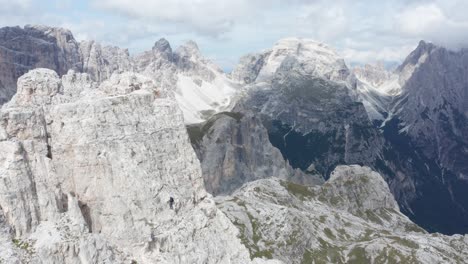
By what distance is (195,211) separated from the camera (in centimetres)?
9419

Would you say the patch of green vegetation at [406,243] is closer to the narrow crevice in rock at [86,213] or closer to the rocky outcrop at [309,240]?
the rocky outcrop at [309,240]

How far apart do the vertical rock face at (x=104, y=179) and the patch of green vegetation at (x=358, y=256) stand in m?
86.3

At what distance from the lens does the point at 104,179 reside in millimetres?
82625

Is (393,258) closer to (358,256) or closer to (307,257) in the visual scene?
(358,256)

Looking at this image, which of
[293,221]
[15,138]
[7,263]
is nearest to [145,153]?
[15,138]

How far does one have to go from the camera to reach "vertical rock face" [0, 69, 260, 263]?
237 feet

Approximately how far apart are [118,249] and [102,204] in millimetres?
7991

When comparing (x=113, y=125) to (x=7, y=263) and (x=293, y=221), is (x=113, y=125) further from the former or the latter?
(x=293, y=221)

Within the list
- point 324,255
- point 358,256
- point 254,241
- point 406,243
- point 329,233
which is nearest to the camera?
point 254,241

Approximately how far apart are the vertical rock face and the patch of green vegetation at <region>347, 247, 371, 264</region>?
86.3 metres

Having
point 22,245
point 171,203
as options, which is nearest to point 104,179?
point 171,203

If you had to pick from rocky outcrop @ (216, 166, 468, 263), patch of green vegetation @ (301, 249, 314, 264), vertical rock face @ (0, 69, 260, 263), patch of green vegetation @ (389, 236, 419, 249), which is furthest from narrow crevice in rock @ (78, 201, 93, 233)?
patch of green vegetation @ (389, 236, 419, 249)

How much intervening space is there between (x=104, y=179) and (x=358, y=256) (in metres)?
117

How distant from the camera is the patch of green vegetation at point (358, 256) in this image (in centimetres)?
17009
